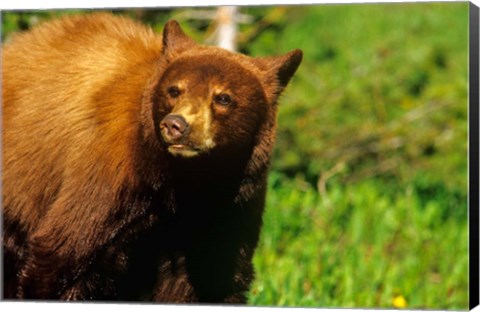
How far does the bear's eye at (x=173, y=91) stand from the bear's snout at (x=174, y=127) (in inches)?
10.6

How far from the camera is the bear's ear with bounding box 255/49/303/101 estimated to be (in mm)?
6367

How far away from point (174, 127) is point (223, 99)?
0.42 meters

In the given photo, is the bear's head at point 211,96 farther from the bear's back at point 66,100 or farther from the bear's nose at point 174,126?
the bear's back at point 66,100

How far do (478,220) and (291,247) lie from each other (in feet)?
7.46

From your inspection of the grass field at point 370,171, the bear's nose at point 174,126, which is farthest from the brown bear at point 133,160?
the grass field at point 370,171

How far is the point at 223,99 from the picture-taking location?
6086 millimetres

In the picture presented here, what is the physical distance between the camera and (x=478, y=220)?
6.52m

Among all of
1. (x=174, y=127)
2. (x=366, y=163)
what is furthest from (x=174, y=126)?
(x=366, y=163)

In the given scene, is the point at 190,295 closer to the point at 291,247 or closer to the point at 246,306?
the point at 246,306

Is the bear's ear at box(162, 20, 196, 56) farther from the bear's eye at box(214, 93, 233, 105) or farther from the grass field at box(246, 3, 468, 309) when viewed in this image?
the grass field at box(246, 3, 468, 309)

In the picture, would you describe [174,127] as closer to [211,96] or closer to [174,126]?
[174,126]

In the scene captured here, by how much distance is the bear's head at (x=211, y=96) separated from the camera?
5910 millimetres

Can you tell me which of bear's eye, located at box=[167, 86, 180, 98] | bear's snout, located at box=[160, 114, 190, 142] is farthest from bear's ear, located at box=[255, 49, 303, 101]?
bear's snout, located at box=[160, 114, 190, 142]

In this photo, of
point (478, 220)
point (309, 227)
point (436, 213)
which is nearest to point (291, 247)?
point (309, 227)
